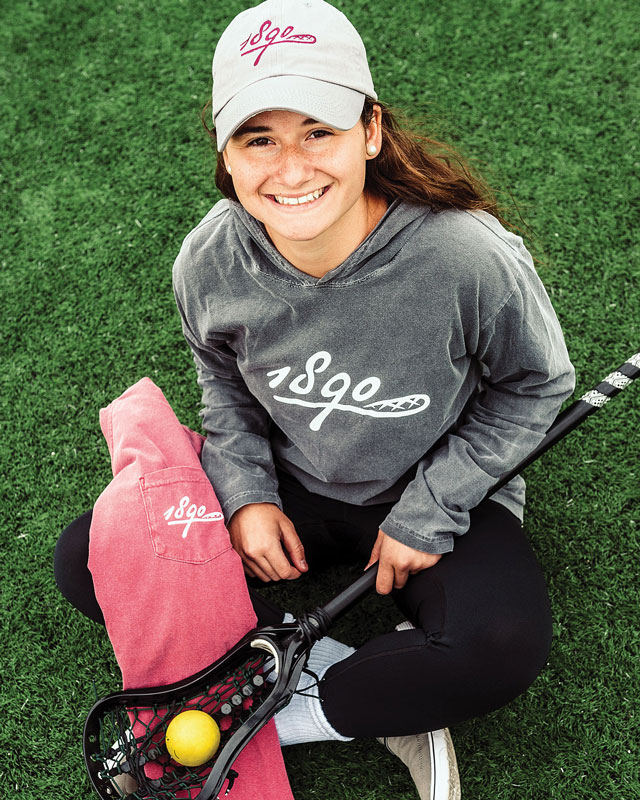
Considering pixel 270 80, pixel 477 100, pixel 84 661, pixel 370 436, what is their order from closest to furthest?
pixel 270 80
pixel 370 436
pixel 84 661
pixel 477 100

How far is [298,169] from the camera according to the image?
113 cm

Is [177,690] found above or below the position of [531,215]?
below

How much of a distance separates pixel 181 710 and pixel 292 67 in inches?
45.0

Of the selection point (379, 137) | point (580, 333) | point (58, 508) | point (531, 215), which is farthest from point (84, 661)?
point (531, 215)

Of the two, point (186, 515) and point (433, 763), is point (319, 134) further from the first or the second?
point (433, 763)

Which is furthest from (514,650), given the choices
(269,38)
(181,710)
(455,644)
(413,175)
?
(269,38)

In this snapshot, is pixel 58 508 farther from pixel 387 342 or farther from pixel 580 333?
pixel 580 333

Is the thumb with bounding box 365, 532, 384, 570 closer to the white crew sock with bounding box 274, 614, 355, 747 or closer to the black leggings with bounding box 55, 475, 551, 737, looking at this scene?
the black leggings with bounding box 55, 475, 551, 737

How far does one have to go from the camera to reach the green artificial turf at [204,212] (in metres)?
1.67

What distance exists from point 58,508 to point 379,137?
1.26 meters

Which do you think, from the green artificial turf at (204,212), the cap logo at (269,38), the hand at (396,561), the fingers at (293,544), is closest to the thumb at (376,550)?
the hand at (396,561)

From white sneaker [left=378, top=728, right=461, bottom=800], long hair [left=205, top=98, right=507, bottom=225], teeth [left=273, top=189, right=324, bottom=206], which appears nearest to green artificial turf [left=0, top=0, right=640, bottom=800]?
white sneaker [left=378, top=728, right=461, bottom=800]

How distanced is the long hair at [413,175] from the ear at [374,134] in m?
0.02

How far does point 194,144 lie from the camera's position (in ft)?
7.69
